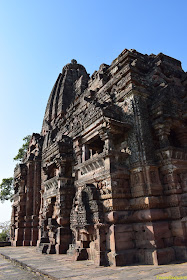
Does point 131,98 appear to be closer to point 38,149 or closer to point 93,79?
point 93,79

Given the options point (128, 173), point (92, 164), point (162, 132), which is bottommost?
point (128, 173)

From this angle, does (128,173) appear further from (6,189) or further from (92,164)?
(6,189)

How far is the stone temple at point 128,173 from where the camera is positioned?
254 inches

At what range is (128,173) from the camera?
24.4 feet

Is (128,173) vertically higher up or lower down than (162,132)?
lower down

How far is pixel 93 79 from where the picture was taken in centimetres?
1257

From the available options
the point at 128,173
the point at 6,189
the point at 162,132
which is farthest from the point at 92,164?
the point at 6,189

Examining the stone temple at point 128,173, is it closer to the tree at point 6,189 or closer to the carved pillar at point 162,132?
the carved pillar at point 162,132

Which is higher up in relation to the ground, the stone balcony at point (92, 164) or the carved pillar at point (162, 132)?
the carved pillar at point (162, 132)

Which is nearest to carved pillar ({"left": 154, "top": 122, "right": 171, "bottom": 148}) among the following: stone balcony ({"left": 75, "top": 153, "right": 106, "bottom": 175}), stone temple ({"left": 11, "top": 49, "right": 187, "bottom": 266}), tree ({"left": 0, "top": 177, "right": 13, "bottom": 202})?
stone temple ({"left": 11, "top": 49, "right": 187, "bottom": 266})

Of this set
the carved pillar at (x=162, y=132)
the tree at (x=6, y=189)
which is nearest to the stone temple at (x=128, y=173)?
the carved pillar at (x=162, y=132)

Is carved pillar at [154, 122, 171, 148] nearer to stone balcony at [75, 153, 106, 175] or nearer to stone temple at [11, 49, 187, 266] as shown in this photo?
stone temple at [11, 49, 187, 266]

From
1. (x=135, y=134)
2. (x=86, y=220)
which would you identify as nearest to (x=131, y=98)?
(x=135, y=134)

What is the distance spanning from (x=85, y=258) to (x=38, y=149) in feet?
38.5
